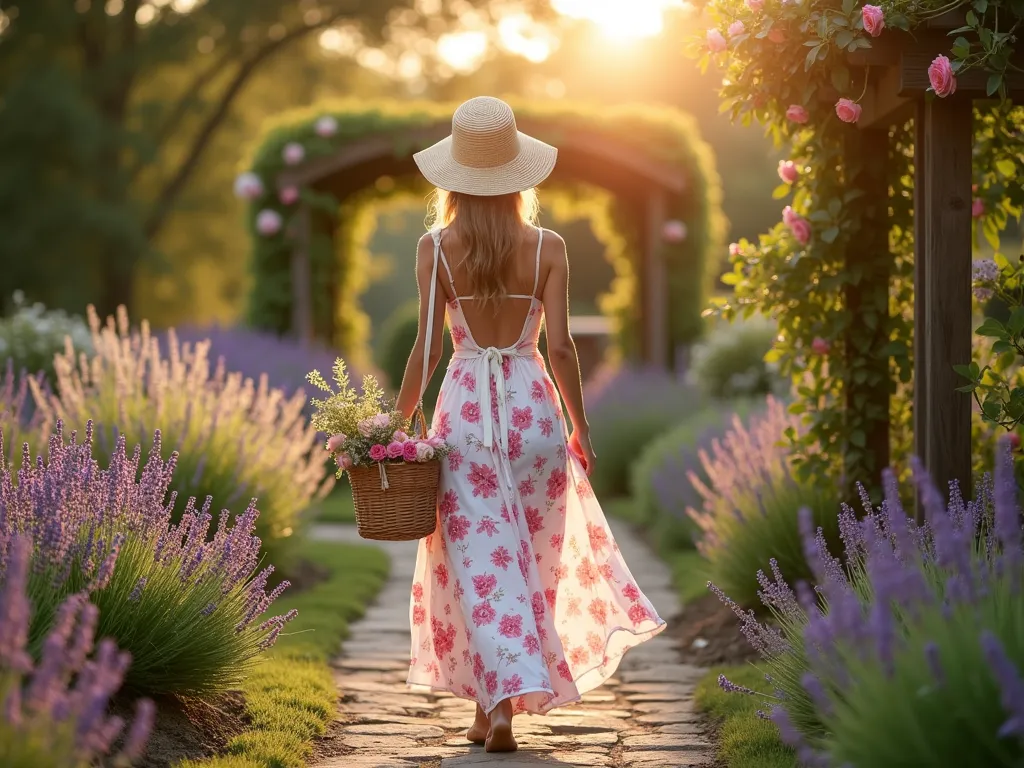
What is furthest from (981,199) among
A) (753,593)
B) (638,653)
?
(638,653)

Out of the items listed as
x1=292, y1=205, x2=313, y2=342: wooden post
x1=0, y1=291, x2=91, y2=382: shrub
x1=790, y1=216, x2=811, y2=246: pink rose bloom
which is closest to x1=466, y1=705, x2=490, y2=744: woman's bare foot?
x1=790, y1=216, x2=811, y2=246: pink rose bloom

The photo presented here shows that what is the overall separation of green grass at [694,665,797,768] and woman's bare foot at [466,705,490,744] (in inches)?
27.8

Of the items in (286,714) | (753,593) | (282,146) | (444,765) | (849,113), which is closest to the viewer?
(444,765)

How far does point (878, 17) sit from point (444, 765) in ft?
8.10

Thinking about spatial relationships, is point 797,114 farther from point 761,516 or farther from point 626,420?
point 626,420

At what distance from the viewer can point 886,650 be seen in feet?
6.93

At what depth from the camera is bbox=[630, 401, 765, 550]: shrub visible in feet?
23.9

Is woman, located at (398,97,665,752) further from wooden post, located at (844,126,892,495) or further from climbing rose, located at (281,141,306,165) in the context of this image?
climbing rose, located at (281,141,306,165)

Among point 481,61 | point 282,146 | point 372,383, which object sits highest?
point 481,61

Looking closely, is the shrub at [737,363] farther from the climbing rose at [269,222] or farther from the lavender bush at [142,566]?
the lavender bush at [142,566]

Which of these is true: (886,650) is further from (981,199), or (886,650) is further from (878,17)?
(981,199)

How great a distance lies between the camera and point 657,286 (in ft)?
43.3

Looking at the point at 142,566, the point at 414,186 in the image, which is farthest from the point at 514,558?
the point at 414,186

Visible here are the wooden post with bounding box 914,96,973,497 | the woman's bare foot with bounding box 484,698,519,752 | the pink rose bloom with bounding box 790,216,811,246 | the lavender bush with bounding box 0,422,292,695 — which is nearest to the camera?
the lavender bush with bounding box 0,422,292,695
